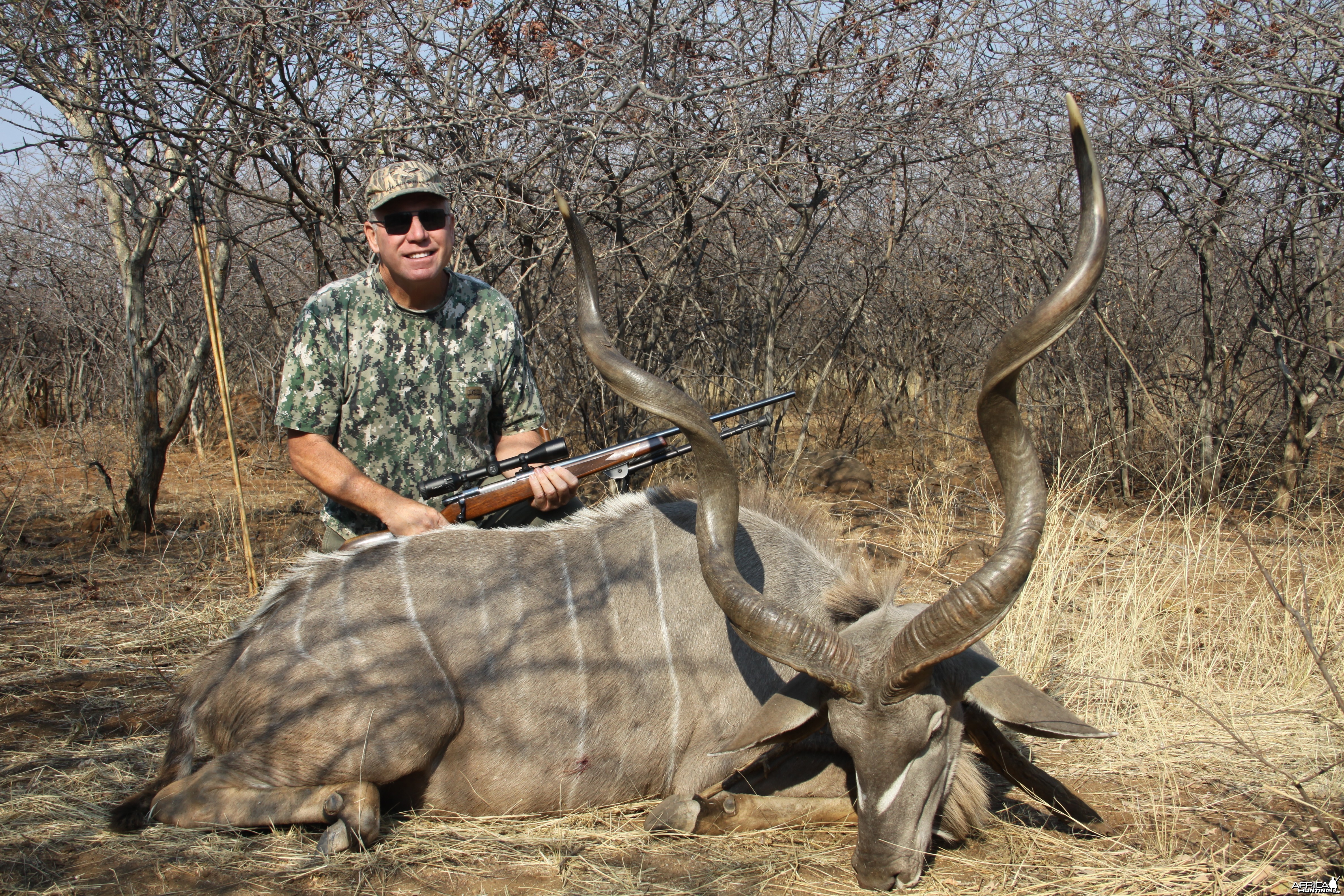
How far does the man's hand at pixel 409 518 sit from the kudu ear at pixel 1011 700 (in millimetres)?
1688

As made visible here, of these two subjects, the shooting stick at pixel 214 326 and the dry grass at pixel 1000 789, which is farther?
the shooting stick at pixel 214 326

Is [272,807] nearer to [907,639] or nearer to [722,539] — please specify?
[722,539]

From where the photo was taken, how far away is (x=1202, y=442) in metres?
6.47

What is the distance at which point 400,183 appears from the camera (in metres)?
3.55

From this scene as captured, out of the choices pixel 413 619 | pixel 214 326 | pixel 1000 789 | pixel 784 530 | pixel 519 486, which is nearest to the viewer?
pixel 413 619

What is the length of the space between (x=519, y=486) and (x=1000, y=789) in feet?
6.02

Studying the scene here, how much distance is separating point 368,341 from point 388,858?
73.1 inches

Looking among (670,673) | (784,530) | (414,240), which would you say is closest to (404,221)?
(414,240)

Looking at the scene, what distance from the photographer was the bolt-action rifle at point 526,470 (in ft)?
11.0

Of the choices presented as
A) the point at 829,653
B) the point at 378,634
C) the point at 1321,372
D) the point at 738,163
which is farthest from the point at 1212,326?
the point at 378,634

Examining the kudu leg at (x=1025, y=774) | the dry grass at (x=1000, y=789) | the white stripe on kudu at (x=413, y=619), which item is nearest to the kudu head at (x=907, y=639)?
the kudu leg at (x=1025, y=774)

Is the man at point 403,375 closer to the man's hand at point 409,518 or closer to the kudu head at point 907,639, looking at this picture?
the man's hand at point 409,518

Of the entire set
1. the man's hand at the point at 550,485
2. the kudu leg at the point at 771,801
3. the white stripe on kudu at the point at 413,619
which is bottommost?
the kudu leg at the point at 771,801

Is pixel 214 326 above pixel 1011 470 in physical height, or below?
above
